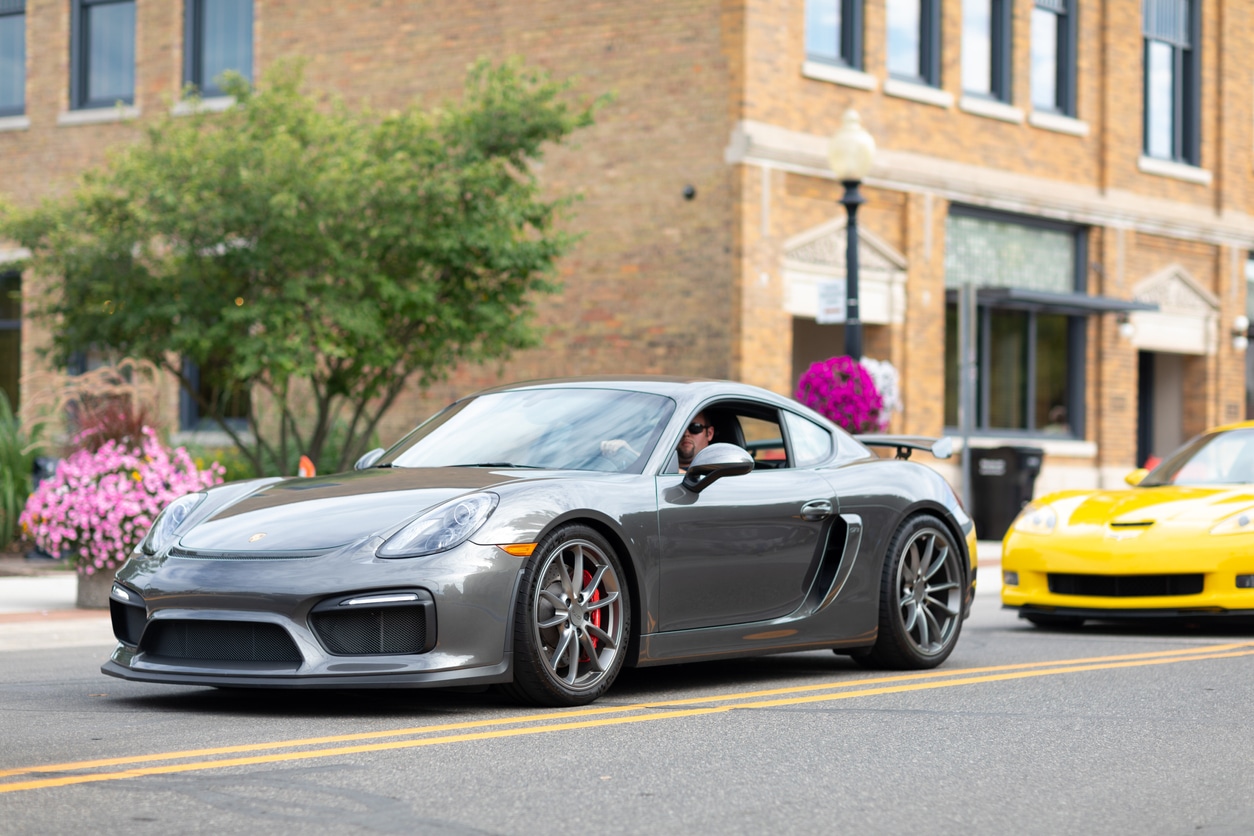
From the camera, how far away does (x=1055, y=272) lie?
80.0 ft

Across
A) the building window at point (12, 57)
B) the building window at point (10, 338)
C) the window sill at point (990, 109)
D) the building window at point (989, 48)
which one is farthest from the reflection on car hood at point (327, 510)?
the building window at point (12, 57)

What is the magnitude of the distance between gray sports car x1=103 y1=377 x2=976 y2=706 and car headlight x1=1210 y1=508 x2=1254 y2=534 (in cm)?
244

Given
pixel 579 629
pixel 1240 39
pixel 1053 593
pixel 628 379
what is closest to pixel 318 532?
pixel 579 629

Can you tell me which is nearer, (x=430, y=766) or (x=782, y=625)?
(x=430, y=766)

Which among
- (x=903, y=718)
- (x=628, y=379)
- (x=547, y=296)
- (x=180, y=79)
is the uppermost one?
(x=180, y=79)

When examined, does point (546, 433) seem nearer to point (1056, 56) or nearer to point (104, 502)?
point (104, 502)

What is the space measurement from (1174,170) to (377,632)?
22.2 m

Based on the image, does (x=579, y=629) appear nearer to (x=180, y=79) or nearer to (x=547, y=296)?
(x=547, y=296)

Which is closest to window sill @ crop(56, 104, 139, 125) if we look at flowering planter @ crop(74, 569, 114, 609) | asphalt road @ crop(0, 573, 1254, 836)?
flowering planter @ crop(74, 569, 114, 609)

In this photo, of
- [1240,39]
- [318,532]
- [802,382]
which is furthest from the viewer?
[1240,39]

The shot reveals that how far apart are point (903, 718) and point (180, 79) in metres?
19.4

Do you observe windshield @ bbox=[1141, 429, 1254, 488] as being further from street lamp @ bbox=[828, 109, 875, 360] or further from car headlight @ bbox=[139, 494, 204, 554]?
car headlight @ bbox=[139, 494, 204, 554]

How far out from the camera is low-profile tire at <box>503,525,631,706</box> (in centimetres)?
648

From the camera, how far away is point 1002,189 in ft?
75.5
